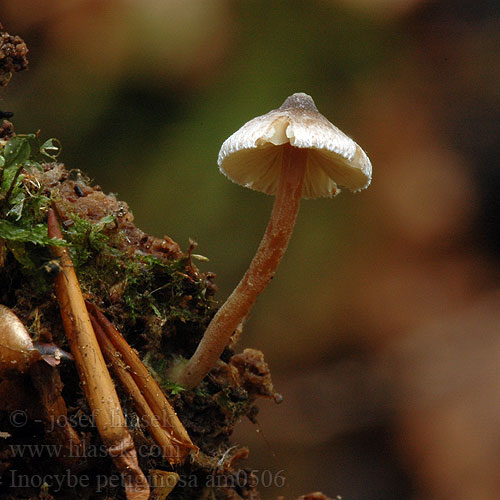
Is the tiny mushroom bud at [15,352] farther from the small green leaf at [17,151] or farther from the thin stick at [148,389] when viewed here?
the small green leaf at [17,151]

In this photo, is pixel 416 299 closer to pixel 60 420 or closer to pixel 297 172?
pixel 297 172

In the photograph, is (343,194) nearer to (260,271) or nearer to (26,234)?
(260,271)

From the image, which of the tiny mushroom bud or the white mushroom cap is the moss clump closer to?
the tiny mushroom bud

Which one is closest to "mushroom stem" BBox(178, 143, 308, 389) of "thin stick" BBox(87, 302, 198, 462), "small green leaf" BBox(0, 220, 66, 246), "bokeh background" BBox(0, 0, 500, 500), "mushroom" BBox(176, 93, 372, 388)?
"mushroom" BBox(176, 93, 372, 388)

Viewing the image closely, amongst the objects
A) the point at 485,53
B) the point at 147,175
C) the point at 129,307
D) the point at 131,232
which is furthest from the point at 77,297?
the point at 485,53

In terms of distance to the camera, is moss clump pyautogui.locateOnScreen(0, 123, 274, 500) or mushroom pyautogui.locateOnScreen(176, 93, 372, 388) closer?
moss clump pyautogui.locateOnScreen(0, 123, 274, 500)

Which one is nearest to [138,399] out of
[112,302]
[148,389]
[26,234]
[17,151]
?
[148,389]
